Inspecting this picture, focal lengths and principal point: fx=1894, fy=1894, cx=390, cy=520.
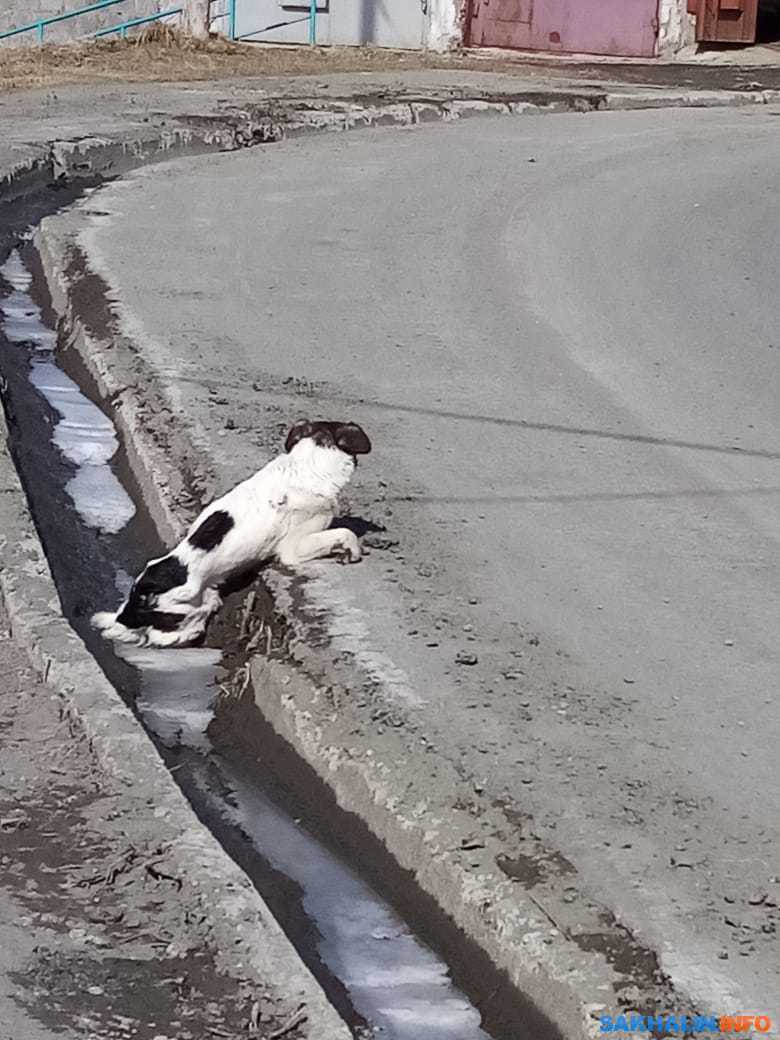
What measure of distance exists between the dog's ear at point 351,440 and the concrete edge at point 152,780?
102 centimetres

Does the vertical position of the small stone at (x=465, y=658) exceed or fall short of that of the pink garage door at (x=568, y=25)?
it falls short

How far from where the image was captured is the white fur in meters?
5.75

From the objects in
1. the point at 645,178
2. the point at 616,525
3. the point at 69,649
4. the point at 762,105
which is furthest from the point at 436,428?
the point at 762,105

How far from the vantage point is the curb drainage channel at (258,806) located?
402 centimetres

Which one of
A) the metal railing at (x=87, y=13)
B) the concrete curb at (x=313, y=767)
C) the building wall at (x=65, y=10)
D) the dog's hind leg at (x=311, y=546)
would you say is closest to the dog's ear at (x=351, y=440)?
the dog's hind leg at (x=311, y=546)

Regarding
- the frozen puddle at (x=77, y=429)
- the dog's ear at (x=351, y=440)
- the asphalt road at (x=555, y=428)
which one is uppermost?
the dog's ear at (x=351, y=440)

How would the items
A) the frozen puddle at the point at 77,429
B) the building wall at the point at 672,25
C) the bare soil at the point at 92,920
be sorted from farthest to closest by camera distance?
1. the building wall at the point at 672,25
2. the frozen puddle at the point at 77,429
3. the bare soil at the point at 92,920

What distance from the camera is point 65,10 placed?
25.5 meters

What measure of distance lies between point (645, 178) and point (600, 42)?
11.7 m

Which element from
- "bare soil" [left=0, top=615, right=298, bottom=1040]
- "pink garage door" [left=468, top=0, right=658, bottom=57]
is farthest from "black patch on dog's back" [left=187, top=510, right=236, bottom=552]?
"pink garage door" [left=468, top=0, right=658, bottom=57]

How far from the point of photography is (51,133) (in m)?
15.4

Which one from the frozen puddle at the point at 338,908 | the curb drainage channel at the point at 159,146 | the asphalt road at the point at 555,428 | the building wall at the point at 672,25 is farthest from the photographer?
the building wall at the point at 672,25

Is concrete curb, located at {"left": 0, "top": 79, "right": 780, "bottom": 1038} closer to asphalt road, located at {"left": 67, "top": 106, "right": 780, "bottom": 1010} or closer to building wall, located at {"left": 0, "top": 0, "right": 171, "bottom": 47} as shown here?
asphalt road, located at {"left": 67, "top": 106, "right": 780, "bottom": 1010}

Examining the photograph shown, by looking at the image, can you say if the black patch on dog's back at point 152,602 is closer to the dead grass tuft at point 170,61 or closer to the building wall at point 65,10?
the dead grass tuft at point 170,61
